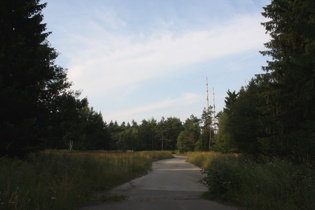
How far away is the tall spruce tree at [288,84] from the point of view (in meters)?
12.4

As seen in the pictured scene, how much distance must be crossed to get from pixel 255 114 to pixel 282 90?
8538 millimetres

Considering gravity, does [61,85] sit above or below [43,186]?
above

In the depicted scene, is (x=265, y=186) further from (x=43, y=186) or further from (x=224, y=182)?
(x=43, y=186)

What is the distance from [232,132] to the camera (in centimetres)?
2427

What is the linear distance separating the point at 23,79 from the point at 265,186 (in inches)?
439

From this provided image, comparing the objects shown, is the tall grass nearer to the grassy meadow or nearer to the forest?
the forest

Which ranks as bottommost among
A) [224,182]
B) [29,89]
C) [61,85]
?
[224,182]

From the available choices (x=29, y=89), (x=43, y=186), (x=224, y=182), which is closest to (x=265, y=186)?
(x=224, y=182)

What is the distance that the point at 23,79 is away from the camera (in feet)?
38.1

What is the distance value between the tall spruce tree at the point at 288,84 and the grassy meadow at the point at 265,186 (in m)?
4.76

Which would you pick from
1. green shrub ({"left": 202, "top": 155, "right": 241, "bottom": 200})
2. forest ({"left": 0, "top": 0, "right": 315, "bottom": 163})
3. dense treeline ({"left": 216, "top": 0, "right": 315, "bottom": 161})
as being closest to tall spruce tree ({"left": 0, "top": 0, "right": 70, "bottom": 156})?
forest ({"left": 0, "top": 0, "right": 315, "bottom": 163})

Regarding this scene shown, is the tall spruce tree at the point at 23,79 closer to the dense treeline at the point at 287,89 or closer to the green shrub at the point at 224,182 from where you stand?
the green shrub at the point at 224,182

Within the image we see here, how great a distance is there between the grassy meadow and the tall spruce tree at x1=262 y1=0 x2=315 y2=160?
4759mm

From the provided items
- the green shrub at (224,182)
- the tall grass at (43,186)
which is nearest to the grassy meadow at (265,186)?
the green shrub at (224,182)
